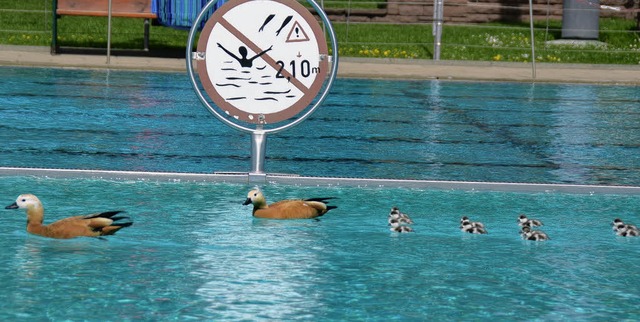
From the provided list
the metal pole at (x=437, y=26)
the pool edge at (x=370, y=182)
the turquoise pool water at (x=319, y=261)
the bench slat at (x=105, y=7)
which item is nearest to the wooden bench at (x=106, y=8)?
the bench slat at (x=105, y=7)

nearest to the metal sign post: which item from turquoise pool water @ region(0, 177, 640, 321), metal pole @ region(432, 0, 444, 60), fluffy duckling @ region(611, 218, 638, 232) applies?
turquoise pool water @ region(0, 177, 640, 321)

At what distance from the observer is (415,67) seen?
21062 millimetres

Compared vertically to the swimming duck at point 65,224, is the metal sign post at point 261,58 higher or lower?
higher

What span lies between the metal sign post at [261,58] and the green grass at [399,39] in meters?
12.9

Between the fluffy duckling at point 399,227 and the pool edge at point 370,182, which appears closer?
the fluffy duckling at point 399,227

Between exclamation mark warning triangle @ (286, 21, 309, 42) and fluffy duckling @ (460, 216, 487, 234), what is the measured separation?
2241mm

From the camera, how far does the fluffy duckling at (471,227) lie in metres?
7.96

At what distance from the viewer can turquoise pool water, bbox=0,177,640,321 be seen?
20.1 ft

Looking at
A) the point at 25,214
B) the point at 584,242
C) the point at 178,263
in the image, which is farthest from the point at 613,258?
the point at 25,214

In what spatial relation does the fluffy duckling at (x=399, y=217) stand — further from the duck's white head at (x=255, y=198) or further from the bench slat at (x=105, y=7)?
the bench slat at (x=105, y=7)

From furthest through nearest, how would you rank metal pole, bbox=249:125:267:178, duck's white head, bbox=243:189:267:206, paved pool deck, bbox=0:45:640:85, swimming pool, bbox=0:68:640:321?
paved pool deck, bbox=0:45:640:85, metal pole, bbox=249:125:267:178, duck's white head, bbox=243:189:267:206, swimming pool, bbox=0:68:640:321

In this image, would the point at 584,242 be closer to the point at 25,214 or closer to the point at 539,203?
the point at 539,203

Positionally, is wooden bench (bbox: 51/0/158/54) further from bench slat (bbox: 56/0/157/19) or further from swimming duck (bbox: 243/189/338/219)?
swimming duck (bbox: 243/189/338/219)

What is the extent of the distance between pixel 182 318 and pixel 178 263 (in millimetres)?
1137
